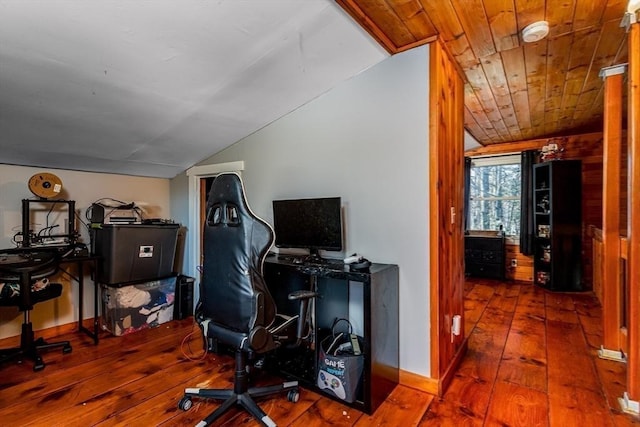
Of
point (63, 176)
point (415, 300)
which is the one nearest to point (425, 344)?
point (415, 300)

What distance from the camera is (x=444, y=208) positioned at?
216 centimetres

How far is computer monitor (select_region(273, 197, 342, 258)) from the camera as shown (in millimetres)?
2357

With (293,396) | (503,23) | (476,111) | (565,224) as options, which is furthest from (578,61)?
(293,396)

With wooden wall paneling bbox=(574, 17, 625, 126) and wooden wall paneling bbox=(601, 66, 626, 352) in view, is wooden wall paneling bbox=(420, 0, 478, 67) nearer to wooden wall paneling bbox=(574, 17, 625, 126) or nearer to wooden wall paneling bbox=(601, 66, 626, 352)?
wooden wall paneling bbox=(574, 17, 625, 126)

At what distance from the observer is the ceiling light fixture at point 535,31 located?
1.89 m

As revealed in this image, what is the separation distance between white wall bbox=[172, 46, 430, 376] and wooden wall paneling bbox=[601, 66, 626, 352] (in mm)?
1568

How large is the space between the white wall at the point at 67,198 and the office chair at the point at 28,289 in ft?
1.30

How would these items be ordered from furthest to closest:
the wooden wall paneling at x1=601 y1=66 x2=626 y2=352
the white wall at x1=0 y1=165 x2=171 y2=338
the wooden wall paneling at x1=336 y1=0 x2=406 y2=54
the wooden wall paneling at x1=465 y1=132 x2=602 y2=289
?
the wooden wall paneling at x1=465 y1=132 x2=602 y2=289, the white wall at x1=0 y1=165 x2=171 y2=338, the wooden wall paneling at x1=601 y1=66 x2=626 y2=352, the wooden wall paneling at x1=336 y1=0 x2=406 y2=54

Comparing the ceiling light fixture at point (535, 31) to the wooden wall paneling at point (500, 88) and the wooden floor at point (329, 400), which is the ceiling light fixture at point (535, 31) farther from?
the wooden floor at point (329, 400)

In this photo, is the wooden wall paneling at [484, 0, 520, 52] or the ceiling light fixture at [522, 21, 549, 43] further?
the ceiling light fixture at [522, 21, 549, 43]

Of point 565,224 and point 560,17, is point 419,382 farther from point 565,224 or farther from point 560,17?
point 565,224

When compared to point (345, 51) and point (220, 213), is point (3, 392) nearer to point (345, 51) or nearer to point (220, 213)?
point (220, 213)

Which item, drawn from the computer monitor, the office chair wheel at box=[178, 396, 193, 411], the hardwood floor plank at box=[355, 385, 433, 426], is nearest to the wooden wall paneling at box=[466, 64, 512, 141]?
the computer monitor

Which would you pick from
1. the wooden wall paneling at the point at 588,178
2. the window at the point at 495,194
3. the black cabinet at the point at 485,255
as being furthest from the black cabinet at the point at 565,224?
the window at the point at 495,194
